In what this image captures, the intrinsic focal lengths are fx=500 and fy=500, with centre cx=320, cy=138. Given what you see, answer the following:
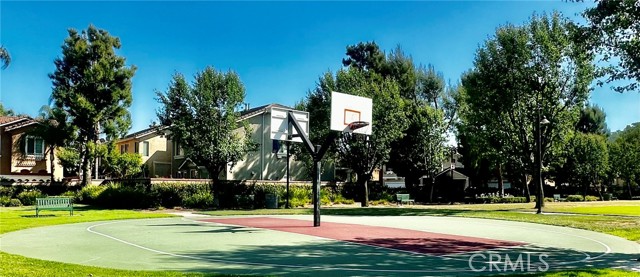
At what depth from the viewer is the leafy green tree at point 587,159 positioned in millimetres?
53719

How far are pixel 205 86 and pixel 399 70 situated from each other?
21745mm

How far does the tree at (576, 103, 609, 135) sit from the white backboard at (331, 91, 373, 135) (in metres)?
58.8

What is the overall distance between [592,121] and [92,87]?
63.6 meters

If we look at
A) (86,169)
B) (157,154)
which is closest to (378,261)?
(86,169)

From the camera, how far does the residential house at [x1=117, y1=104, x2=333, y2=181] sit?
44594 millimetres

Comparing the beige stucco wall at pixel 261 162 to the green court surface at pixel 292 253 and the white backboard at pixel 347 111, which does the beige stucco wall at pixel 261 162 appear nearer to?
the white backboard at pixel 347 111

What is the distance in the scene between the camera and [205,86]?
3550 centimetres

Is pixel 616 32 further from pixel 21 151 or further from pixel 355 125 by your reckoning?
pixel 21 151

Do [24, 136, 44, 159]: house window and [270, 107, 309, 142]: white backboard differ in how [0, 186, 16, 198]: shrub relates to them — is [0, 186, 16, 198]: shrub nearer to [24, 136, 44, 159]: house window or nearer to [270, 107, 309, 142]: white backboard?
[24, 136, 44, 159]: house window

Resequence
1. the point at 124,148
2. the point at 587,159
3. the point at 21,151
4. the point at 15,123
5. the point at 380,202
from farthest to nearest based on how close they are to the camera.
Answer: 1. the point at 124,148
2. the point at 587,159
3. the point at 21,151
4. the point at 15,123
5. the point at 380,202

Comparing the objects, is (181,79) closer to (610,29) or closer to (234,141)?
(234,141)

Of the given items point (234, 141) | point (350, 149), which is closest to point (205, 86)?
point (234, 141)

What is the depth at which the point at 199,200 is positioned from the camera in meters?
34.9

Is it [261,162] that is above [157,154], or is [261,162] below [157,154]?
below
